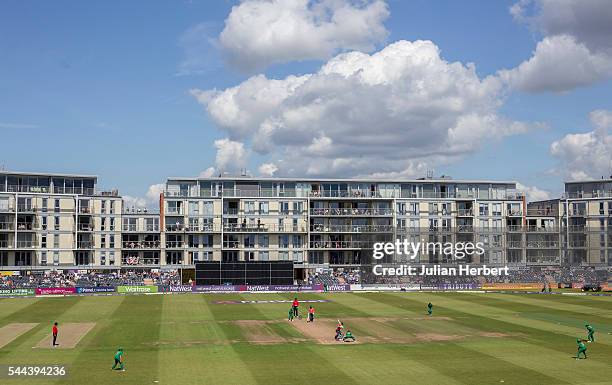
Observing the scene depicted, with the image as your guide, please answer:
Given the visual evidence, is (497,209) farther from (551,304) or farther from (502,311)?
(502,311)

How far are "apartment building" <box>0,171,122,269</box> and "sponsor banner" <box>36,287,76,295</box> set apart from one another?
2441 cm

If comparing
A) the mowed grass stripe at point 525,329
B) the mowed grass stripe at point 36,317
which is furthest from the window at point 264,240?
the mowed grass stripe at point 525,329

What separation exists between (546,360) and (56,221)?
99.2 metres

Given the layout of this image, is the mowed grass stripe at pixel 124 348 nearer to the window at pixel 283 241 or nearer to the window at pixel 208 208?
the window at pixel 208 208

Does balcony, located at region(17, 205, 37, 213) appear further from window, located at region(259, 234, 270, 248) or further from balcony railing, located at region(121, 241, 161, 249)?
window, located at region(259, 234, 270, 248)

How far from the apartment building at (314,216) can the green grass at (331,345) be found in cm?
4176

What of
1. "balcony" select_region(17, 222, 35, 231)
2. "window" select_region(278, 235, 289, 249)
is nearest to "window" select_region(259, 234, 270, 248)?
"window" select_region(278, 235, 289, 249)

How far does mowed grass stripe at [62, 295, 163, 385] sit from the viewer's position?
42.5 meters

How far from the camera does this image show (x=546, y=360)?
48281 millimetres

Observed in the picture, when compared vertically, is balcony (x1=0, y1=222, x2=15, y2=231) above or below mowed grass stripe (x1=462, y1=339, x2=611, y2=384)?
above

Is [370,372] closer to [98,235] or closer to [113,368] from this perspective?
[113,368]

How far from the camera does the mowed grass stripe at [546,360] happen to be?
1708 inches

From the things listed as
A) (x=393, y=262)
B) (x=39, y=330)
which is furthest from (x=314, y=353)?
(x=393, y=262)

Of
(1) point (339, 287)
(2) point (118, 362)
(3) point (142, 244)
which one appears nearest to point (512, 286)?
(1) point (339, 287)
